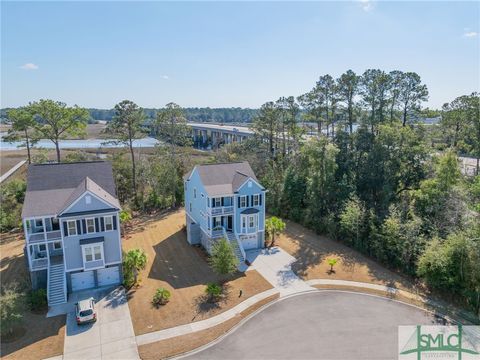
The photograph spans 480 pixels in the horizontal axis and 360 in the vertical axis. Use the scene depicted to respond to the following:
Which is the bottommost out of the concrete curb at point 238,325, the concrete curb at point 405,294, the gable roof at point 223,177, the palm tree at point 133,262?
the concrete curb at point 405,294

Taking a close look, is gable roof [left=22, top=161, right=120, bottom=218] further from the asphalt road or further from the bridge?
the bridge

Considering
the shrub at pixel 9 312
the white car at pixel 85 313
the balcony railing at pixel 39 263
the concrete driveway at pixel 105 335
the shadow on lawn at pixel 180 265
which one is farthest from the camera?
the shadow on lawn at pixel 180 265

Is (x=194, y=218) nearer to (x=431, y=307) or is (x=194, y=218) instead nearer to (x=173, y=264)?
(x=173, y=264)

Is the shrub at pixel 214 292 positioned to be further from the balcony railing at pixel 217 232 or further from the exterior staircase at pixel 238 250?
the balcony railing at pixel 217 232

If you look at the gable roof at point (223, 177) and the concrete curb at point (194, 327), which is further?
the gable roof at point (223, 177)

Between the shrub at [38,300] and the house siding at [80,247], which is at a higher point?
the house siding at [80,247]

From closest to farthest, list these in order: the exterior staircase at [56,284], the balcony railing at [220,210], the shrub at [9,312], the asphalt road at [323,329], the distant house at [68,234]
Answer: the asphalt road at [323,329], the shrub at [9,312], the exterior staircase at [56,284], the distant house at [68,234], the balcony railing at [220,210]

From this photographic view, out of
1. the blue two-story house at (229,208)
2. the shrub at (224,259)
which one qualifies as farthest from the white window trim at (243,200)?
the shrub at (224,259)

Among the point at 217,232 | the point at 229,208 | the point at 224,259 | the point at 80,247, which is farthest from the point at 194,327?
the point at 229,208

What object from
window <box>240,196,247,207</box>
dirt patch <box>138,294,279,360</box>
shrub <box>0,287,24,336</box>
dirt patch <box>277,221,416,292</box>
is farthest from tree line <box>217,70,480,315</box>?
shrub <box>0,287,24,336</box>
